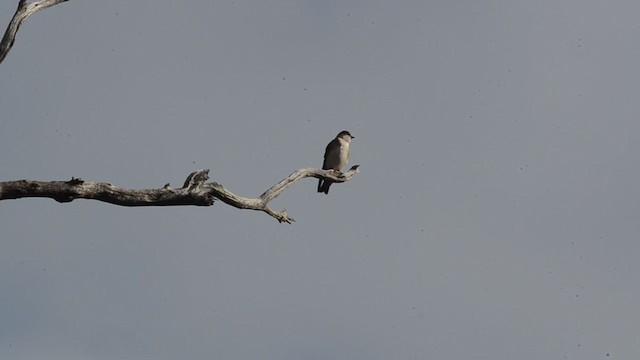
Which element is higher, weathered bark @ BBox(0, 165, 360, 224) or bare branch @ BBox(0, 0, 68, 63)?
bare branch @ BBox(0, 0, 68, 63)

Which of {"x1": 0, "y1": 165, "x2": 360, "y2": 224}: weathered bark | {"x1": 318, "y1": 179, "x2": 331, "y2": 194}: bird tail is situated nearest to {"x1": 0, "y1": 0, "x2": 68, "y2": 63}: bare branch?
{"x1": 0, "y1": 165, "x2": 360, "y2": 224}: weathered bark

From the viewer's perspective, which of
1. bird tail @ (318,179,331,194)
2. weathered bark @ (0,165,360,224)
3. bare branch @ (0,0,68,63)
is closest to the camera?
weathered bark @ (0,165,360,224)

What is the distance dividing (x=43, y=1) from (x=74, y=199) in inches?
82.8

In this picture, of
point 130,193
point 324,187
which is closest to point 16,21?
point 130,193

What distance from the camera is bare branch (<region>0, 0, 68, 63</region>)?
12117 mm

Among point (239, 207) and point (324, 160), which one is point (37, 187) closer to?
point (239, 207)

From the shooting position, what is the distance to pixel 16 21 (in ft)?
40.2

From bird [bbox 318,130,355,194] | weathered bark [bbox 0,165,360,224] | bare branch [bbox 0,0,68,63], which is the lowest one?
weathered bark [bbox 0,165,360,224]

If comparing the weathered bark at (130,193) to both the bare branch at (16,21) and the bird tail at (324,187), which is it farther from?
the bird tail at (324,187)

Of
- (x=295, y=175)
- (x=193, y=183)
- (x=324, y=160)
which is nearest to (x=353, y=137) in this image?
(x=324, y=160)

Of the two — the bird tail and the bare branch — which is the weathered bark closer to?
the bare branch

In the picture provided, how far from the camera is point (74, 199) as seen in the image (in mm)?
11875

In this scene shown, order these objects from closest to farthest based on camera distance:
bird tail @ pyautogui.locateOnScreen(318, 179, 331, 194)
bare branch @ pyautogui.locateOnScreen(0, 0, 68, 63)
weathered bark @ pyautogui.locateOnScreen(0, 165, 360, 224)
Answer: weathered bark @ pyautogui.locateOnScreen(0, 165, 360, 224) → bare branch @ pyautogui.locateOnScreen(0, 0, 68, 63) → bird tail @ pyautogui.locateOnScreen(318, 179, 331, 194)

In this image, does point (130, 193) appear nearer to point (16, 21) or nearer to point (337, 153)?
point (16, 21)
